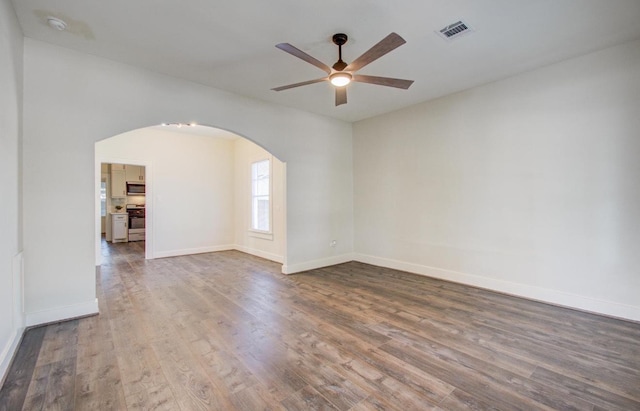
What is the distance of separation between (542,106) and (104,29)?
16.2 feet

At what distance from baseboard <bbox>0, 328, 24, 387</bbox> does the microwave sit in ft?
28.1

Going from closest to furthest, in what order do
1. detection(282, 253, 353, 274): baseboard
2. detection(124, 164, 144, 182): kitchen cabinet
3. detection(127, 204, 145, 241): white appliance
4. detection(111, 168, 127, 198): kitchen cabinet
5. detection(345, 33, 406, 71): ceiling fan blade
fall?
detection(345, 33, 406, 71): ceiling fan blade → detection(282, 253, 353, 274): baseboard → detection(127, 204, 145, 241): white appliance → detection(111, 168, 127, 198): kitchen cabinet → detection(124, 164, 144, 182): kitchen cabinet

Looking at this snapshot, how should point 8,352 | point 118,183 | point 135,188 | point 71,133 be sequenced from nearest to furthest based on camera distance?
point 8,352, point 71,133, point 118,183, point 135,188

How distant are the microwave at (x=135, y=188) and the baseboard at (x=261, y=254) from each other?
17.1 ft

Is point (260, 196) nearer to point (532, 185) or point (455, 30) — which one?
point (455, 30)

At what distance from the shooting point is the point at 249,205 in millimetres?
7027

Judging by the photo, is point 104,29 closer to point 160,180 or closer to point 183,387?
point 183,387

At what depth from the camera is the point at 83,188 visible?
3.17 m

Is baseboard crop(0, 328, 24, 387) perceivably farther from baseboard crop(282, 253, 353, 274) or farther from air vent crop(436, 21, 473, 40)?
air vent crop(436, 21, 473, 40)

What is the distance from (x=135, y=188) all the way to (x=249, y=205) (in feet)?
18.9

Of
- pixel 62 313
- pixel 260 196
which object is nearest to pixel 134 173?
pixel 260 196

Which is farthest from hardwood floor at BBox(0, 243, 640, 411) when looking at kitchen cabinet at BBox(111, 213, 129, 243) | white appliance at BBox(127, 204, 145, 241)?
kitchen cabinet at BBox(111, 213, 129, 243)

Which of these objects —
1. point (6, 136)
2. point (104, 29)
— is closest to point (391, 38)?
point (104, 29)

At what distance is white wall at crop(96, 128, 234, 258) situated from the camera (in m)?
6.27
